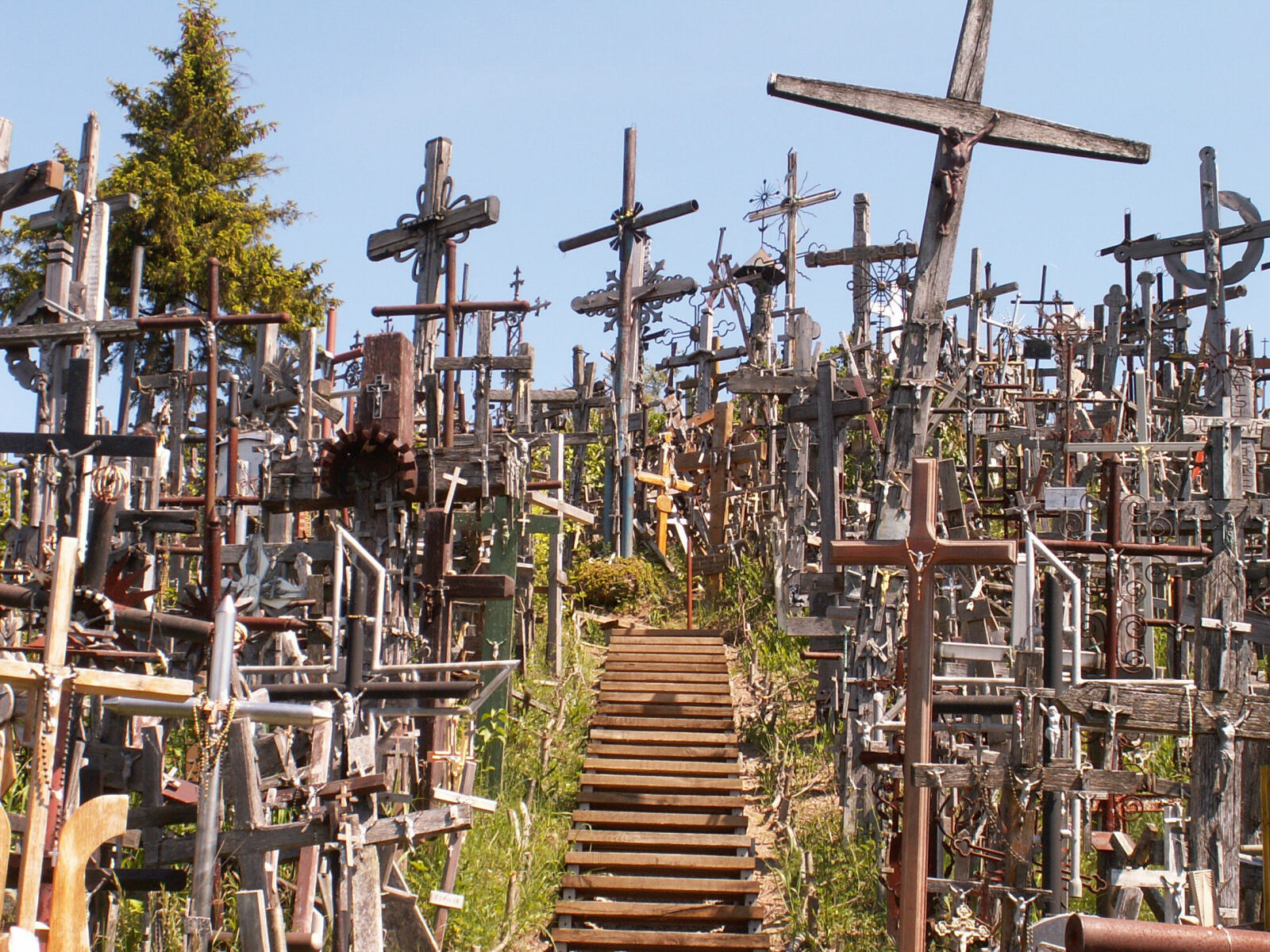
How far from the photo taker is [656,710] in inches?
568

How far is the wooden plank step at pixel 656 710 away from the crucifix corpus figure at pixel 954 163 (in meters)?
5.57

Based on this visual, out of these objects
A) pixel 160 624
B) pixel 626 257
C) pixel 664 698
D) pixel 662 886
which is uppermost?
pixel 626 257

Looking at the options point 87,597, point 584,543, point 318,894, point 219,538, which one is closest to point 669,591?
point 584,543

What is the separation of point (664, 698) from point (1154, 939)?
37.5 ft

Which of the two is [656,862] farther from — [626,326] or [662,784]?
[626,326]

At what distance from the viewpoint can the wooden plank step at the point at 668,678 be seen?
15109mm

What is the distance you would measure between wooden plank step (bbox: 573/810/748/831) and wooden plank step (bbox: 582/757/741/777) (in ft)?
2.72

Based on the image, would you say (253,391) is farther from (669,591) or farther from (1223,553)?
(1223,553)

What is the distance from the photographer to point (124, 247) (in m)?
23.0

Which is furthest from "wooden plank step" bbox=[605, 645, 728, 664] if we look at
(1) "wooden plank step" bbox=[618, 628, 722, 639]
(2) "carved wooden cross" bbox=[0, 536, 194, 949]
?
(2) "carved wooden cross" bbox=[0, 536, 194, 949]

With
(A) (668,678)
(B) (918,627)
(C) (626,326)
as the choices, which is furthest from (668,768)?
(C) (626,326)

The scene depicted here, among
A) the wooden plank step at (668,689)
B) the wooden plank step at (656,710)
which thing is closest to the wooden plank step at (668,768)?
the wooden plank step at (656,710)

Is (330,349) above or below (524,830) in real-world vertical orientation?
above

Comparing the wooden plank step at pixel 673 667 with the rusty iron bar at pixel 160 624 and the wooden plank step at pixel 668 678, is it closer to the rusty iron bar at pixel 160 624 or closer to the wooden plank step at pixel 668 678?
the wooden plank step at pixel 668 678
